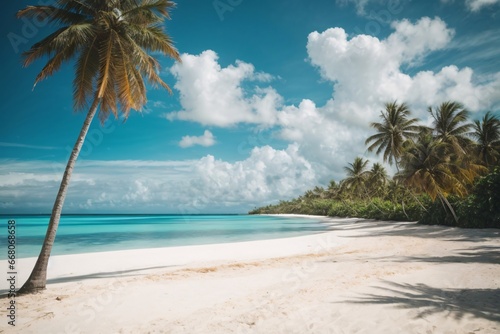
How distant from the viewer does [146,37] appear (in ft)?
27.4

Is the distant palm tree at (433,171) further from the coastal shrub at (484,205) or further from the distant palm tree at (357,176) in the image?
the distant palm tree at (357,176)

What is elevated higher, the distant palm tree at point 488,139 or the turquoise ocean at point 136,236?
the distant palm tree at point 488,139

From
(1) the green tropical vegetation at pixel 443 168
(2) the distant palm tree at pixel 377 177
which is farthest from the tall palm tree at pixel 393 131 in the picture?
(2) the distant palm tree at pixel 377 177

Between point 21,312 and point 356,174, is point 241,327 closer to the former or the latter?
point 21,312

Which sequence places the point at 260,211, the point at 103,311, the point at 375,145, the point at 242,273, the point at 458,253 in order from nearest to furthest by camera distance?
1. the point at 103,311
2. the point at 242,273
3. the point at 458,253
4. the point at 375,145
5. the point at 260,211

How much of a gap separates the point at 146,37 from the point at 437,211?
83.0ft

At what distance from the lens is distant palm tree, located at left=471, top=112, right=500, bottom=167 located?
26188 mm

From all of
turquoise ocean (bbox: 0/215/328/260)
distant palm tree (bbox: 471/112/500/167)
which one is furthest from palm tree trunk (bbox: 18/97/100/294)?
distant palm tree (bbox: 471/112/500/167)

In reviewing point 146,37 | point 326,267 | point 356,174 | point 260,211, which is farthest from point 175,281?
point 260,211

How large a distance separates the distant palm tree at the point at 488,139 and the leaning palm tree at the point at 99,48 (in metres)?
30.6

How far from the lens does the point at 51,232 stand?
6.73 meters

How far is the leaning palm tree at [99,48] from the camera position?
7109 mm

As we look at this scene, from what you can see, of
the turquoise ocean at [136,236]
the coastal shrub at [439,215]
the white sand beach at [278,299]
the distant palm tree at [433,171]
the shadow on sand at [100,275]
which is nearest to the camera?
the white sand beach at [278,299]

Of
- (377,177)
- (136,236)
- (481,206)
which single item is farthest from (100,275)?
(377,177)
